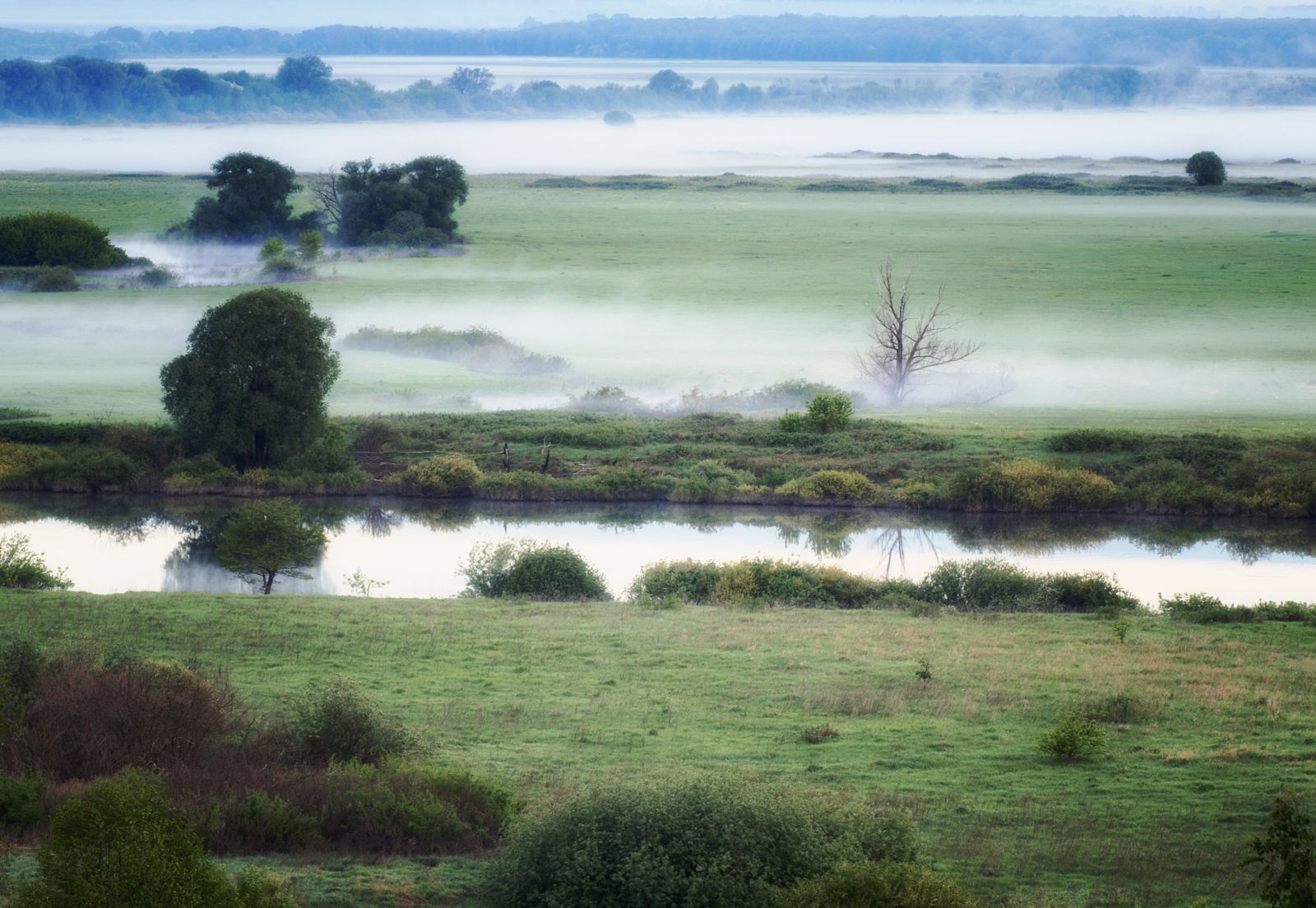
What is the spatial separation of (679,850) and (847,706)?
25.8ft

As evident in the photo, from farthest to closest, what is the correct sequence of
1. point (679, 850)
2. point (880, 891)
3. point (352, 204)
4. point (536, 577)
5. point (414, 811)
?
point (352, 204), point (536, 577), point (414, 811), point (679, 850), point (880, 891)

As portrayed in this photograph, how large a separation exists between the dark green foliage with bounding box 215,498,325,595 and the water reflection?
2.62ft

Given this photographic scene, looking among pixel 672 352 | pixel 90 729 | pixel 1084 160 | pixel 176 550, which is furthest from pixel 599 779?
pixel 1084 160

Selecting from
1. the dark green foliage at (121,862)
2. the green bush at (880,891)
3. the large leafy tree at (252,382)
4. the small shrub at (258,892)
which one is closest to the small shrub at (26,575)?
the large leafy tree at (252,382)

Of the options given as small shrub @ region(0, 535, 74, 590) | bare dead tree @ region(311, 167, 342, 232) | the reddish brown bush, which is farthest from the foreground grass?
bare dead tree @ region(311, 167, 342, 232)

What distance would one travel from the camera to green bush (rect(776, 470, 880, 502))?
38.2 m

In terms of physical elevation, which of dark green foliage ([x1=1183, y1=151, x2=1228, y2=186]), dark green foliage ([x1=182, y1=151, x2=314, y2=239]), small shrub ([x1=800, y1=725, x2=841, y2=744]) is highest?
dark green foliage ([x1=1183, y1=151, x2=1228, y2=186])

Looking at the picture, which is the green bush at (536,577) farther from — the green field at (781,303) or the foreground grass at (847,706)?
the green field at (781,303)

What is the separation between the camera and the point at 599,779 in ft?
48.8

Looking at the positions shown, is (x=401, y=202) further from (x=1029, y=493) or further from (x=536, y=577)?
(x=536, y=577)

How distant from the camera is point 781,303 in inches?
2931

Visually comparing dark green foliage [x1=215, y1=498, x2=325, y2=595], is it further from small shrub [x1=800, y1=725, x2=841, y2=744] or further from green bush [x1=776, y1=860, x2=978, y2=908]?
green bush [x1=776, y1=860, x2=978, y2=908]

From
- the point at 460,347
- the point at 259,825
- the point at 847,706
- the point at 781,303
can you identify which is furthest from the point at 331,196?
the point at 259,825

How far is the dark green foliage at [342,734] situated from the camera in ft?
51.1
